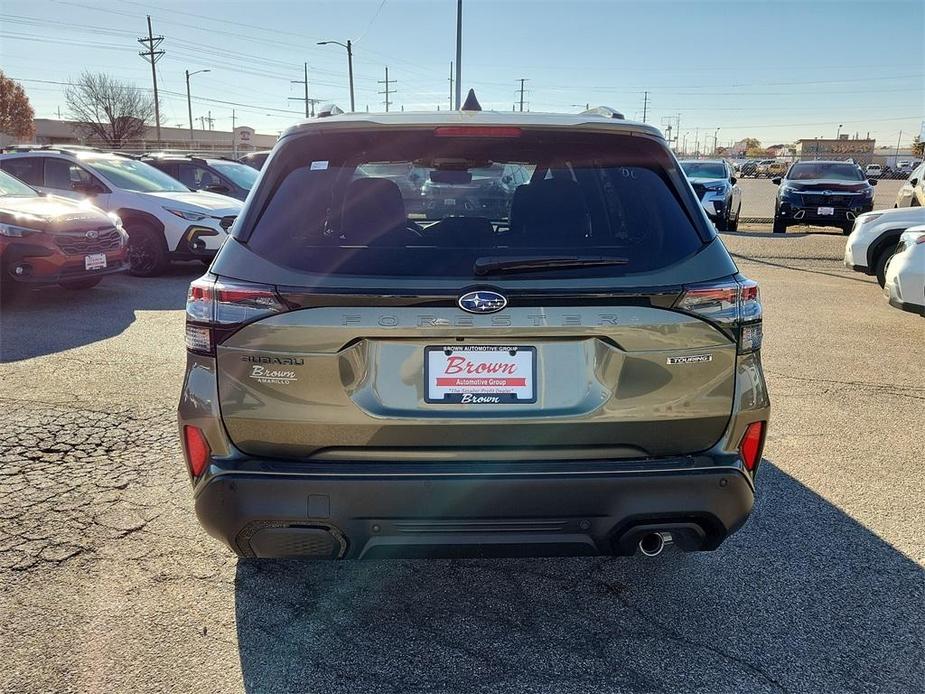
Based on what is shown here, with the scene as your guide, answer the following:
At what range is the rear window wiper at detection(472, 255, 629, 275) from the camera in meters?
2.24

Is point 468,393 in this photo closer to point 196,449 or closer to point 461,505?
point 461,505

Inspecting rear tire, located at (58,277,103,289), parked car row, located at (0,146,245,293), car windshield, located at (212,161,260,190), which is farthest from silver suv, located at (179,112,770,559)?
car windshield, located at (212,161,260,190)

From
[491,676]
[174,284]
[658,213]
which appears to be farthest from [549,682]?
[174,284]

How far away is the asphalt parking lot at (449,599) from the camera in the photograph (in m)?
2.46

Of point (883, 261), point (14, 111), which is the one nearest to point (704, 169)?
point (883, 261)

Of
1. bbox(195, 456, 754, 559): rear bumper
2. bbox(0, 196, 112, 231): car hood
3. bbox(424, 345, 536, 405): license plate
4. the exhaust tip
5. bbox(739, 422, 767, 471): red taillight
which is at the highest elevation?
bbox(0, 196, 112, 231): car hood

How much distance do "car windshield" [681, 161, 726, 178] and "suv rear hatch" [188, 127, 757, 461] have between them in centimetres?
1694

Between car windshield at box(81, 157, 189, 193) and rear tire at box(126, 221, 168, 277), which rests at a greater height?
car windshield at box(81, 157, 189, 193)

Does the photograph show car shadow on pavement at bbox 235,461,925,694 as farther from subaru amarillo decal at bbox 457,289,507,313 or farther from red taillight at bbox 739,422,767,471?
subaru amarillo decal at bbox 457,289,507,313

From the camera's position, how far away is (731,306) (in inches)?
92.7

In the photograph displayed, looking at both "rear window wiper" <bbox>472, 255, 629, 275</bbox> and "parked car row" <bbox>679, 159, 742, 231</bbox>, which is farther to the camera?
"parked car row" <bbox>679, 159, 742, 231</bbox>

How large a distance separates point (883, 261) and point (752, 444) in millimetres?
8370

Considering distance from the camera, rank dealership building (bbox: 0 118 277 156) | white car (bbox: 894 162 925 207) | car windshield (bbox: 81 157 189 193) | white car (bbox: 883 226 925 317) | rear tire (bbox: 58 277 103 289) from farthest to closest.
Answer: dealership building (bbox: 0 118 277 156) < white car (bbox: 894 162 925 207) < car windshield (bbox: 81 157 189 193) < rear tire (bbox: 58 277 103 289) < white car (bbox: 883 226 925 317)

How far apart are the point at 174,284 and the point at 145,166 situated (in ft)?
8.94
